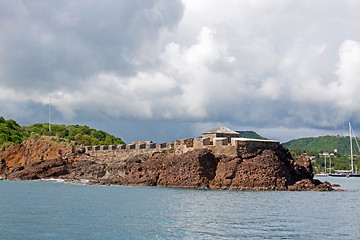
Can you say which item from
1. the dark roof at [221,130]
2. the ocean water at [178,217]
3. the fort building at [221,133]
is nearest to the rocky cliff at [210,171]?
the fort building at [221,133]

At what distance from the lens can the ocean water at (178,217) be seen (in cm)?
1456

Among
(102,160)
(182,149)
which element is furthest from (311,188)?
(102,160)

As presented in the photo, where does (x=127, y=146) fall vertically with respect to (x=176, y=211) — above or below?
above

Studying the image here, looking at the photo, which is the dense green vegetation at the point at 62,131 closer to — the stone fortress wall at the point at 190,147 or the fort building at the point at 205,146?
the stone fortress wall at the point at 190,147

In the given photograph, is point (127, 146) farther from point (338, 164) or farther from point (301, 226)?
point (338, 164)

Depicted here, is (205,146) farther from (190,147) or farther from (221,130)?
(221,130)

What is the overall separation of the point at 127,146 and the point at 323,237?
33494mm

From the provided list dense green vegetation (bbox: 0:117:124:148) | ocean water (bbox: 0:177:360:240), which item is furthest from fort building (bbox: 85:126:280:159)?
dense green vegetation (bbox: 0:117:124:148)

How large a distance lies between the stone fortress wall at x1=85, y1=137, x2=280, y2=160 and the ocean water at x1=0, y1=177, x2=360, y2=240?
7178mm

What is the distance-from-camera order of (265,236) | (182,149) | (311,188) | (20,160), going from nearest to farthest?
(265,236) < (311,188) < (182,149) < (20,160)

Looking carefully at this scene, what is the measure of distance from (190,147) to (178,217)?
60.0 feet

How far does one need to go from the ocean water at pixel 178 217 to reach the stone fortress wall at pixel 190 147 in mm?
7178

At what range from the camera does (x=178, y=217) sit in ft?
58.9

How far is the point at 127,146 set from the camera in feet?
151
